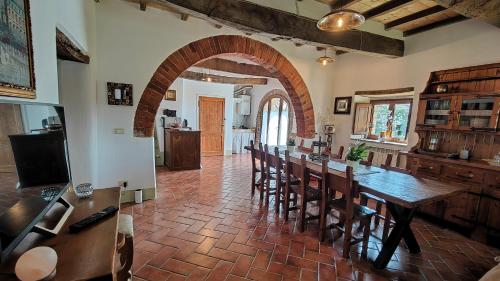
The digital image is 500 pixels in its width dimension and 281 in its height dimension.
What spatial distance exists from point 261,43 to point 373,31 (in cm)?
183

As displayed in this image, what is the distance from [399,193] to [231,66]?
15.0 ft

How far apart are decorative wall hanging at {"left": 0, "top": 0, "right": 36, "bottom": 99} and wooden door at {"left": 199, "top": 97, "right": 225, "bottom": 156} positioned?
5603 mm

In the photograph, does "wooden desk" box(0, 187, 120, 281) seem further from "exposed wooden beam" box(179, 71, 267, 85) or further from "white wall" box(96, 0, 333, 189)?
"exposed wooden beam" box(179, 71, 267, 85)

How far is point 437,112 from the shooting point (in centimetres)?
332

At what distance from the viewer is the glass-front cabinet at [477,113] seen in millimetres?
2756

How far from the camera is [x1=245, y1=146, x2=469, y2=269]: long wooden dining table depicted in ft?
6.03

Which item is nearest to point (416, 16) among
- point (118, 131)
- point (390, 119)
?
point (390, 119)

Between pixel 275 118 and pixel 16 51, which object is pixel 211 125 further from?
pixel 16 51

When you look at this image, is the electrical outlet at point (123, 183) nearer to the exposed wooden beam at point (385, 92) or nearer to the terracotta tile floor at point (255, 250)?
the terracotta tile floor at point (255, 250)

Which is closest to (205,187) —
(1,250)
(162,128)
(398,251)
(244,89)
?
(162,128)

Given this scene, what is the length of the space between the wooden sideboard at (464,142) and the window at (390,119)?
56cm

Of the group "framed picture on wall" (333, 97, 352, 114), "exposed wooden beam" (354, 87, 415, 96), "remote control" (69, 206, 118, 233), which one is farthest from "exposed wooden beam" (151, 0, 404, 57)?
"remote control" (69, 206, 118, 233)

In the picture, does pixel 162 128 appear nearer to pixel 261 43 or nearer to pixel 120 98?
pixel 120 98

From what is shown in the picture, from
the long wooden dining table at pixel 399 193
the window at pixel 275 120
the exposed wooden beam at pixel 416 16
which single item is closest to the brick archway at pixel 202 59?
the exposed wooden beam at pixel 416 16
